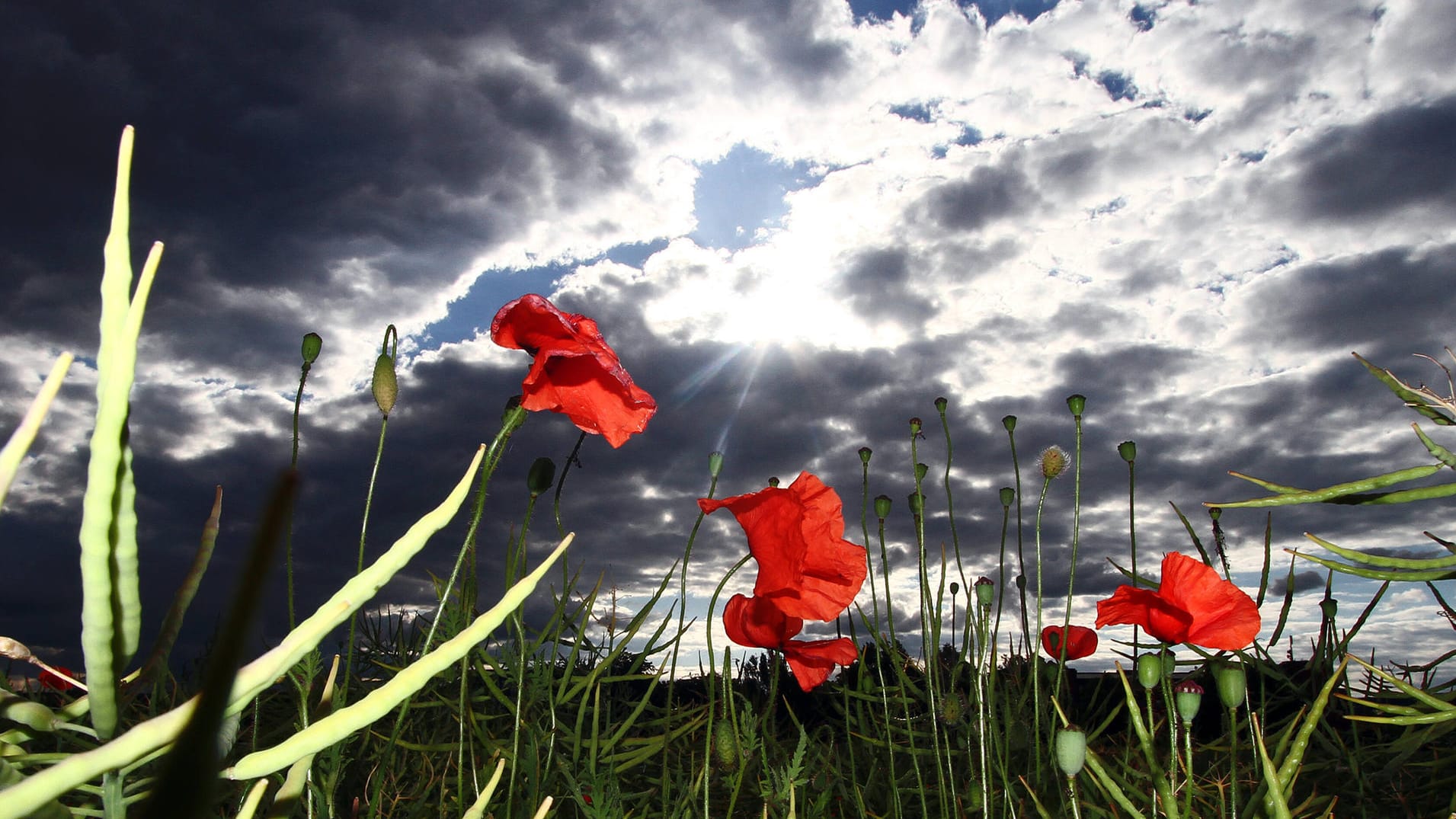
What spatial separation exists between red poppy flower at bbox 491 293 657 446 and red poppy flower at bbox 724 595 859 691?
0.41m

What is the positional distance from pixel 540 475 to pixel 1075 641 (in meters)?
1.46

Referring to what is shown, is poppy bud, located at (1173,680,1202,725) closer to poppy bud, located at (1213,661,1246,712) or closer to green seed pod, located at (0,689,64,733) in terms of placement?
poppy bud, located at (1213,661,1246,712)

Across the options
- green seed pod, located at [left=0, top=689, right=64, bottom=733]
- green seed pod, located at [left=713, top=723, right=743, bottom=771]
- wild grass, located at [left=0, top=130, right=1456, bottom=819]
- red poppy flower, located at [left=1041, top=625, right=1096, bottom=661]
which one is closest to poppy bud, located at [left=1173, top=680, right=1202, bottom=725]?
wild grass, located at [left=0, top=130, right=1456, bottom=819]

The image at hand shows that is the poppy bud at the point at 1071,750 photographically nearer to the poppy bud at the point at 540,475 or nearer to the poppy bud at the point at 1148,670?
the poppy bud at the point at 1148,670

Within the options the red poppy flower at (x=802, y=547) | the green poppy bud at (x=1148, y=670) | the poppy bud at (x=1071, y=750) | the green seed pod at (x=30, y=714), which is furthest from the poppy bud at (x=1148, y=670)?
the green seed pod at (x=30, y=714)

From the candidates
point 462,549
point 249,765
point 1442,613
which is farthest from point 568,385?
point 1442,613

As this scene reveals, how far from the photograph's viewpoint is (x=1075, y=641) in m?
2.23

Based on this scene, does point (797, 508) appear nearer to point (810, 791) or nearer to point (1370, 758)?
point (810, 791)

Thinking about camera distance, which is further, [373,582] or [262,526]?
[373,582]

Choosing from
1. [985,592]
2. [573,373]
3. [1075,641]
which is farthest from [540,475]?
[1075,641]

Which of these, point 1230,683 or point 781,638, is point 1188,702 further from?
point 781,638

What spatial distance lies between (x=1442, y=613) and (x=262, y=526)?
2241 millimetres

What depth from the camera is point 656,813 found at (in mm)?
1856

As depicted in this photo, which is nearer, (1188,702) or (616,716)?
(1188,702)
